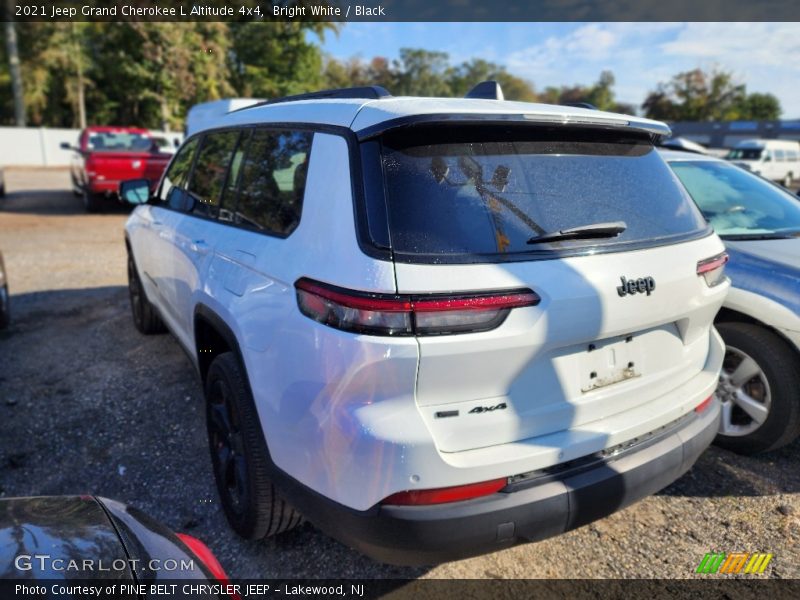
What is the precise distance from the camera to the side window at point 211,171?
3.08 metres

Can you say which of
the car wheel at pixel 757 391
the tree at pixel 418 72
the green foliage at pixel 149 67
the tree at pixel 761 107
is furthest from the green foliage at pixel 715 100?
Result: the car wheel at pixel 757 391

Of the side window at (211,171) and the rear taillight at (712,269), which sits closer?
the rear taillight at (712,269)

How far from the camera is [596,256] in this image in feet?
6.59

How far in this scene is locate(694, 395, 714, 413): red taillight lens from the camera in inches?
94.9

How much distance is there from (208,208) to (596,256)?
2039 mm

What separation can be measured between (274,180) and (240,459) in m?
1.17

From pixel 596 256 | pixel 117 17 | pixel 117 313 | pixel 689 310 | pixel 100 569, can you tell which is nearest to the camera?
pixel 100 569

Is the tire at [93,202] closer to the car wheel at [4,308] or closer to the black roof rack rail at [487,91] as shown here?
the car wheel at [4,308]

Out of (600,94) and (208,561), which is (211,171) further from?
(600,94)

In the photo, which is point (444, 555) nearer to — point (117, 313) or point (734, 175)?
point (734, 175)

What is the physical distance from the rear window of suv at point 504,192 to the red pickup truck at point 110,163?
33.3 feet

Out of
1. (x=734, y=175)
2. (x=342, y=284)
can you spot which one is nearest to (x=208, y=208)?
(x=342, y=284)

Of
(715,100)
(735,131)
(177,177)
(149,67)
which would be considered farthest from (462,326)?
(715,100)

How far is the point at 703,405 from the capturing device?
2.45 m
